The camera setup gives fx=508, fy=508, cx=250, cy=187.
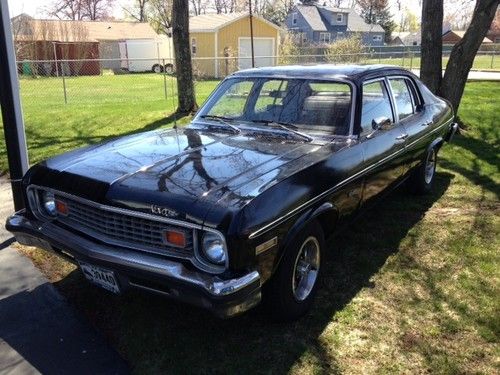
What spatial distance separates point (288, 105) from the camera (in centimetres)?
455

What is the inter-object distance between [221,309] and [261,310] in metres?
0.68

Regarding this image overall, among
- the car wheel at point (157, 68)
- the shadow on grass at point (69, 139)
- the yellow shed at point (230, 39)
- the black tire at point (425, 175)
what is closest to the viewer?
the black tire at point (425, 175)

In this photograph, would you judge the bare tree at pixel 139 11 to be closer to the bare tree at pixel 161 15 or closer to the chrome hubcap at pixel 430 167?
the bare tree at pixel 161 15

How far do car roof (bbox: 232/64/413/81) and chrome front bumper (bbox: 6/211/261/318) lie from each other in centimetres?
234

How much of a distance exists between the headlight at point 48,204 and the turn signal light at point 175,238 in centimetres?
120

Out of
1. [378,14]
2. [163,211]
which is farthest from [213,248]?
[378,14]

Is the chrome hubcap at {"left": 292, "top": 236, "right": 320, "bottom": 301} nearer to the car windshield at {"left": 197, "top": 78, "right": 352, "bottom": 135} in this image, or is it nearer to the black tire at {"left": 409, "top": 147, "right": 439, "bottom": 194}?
the car windshield at {"left": 197, "top": 78, "right": 352, "bottom": 135}

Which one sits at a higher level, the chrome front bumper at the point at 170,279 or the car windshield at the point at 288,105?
the car windshield at the point at 288,105

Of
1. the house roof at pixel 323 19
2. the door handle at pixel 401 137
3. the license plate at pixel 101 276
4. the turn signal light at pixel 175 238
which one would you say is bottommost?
the license plate at pixel 101 276

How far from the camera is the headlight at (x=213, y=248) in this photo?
9.61 ft

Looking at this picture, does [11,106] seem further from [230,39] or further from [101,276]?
[230,39]

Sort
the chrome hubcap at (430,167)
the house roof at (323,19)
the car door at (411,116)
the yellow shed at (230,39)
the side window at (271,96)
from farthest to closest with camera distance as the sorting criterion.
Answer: the house roof at (323,19), the yellow shed at (230,39), the chrome hubcap at (430,167), the car door at (411,116), the side window at (271,96)

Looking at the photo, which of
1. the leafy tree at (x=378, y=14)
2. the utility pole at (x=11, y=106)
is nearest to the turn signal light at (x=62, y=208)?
the utility pole at (x=11, y=106)

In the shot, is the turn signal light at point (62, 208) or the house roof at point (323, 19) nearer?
the turn signal light at point (62, 208)
